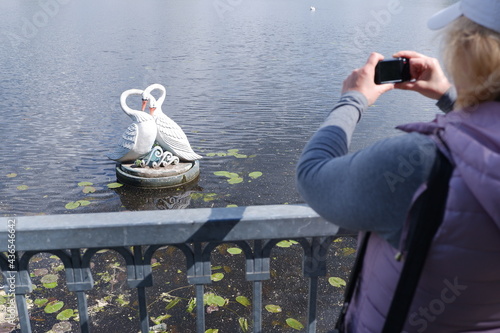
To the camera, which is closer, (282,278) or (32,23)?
(282,278)

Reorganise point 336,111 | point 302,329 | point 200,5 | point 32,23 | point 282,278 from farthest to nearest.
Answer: point 200,5, point 32,23, point 282,278, point 302,329, point 336,111

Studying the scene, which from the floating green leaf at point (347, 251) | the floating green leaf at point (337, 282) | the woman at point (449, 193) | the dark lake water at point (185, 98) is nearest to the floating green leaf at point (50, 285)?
the dark lake water at point (185, 98)

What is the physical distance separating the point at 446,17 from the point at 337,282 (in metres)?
4.14

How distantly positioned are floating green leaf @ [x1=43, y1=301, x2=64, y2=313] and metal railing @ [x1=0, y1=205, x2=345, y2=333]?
2815mm

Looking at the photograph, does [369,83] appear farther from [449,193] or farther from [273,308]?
[273,308]

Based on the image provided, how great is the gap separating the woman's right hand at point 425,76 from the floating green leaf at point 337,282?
3627mm

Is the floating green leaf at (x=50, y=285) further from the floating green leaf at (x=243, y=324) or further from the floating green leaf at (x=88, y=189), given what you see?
the floating green leaf at (x=88, y=189)

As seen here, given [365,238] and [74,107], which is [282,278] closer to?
[365,238]

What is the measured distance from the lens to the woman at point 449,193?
101 centimetres

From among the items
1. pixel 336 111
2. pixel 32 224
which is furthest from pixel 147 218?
pixel 336 111

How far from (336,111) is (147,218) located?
2.47ft

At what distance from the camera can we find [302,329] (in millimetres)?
4156

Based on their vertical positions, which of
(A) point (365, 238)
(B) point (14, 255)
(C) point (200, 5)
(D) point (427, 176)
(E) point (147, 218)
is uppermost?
(D) point (427, 176)

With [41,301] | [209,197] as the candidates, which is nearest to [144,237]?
[41,301]
